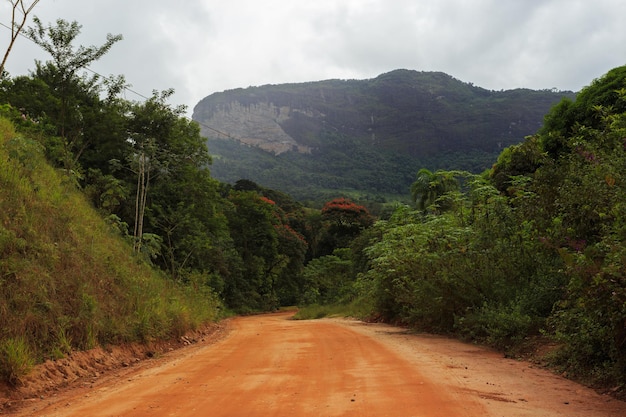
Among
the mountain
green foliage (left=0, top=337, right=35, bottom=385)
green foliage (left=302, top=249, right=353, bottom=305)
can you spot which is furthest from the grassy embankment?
the mountain

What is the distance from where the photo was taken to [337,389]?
6.30m

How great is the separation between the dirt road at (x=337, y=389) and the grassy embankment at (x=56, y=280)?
4.05ft

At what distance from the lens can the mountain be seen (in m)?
106

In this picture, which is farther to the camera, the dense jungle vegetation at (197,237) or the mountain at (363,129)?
the mountain at (363,129)

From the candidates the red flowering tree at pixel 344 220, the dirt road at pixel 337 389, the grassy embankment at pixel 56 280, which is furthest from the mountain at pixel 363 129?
the dirt road at pixel 337 389

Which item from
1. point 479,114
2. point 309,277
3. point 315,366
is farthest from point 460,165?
point 315,366

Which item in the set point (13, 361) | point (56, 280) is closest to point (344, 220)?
point (56, 280)

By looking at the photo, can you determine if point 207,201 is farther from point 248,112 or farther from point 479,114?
point 248,112

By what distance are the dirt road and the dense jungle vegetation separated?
0.92 m

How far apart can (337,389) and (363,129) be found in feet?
491

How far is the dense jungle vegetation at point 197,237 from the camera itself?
752 cm

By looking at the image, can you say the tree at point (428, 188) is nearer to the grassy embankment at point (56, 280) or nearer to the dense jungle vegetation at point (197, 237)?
the dense jungle vegetation at point (197, 237)

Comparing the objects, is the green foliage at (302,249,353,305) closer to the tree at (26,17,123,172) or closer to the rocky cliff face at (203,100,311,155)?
the tree at (26,17,123,172)

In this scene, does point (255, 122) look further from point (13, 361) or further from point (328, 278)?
point (13, 361)
